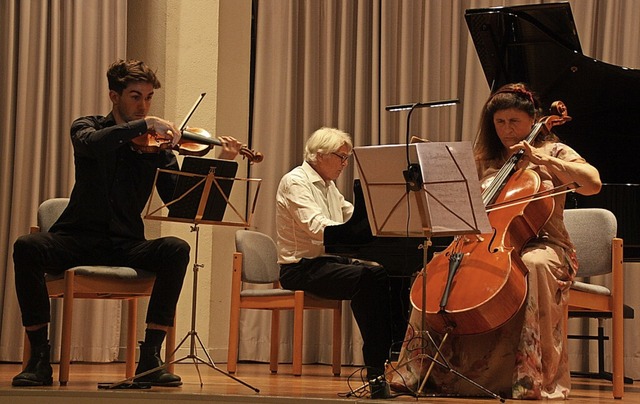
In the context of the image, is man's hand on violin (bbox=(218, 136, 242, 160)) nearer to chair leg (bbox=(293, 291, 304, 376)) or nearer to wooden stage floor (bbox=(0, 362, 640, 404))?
wooden stage floor (bbox=(0, 362, 640, 404))

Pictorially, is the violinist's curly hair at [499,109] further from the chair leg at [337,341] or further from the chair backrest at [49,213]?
the chair backrest at [49,213]

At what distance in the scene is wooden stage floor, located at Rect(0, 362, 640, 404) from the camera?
3033mm

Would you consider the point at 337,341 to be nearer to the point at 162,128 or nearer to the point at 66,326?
the point at 66,326

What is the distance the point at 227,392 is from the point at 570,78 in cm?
226

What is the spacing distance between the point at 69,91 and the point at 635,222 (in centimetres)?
332

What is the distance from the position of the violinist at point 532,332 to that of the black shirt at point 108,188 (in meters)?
1.17

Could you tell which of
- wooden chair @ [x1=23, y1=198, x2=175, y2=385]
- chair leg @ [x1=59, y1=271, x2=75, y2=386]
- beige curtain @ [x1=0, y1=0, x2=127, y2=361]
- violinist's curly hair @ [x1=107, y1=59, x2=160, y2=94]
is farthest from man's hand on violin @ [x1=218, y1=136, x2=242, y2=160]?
beige curtain @ [x1=0, y1=0, x2=127, y2=361]

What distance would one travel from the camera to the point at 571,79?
437 cm

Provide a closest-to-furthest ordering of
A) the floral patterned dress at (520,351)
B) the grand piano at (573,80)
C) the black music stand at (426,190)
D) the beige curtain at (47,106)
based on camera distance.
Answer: the black music stand at (426,190)
the floral patterned dress at (520,351)
the grand piano at (573,80)
the beige curtain at (47,106)

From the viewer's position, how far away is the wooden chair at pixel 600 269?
3.78m

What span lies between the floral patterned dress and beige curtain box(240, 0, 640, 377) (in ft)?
7.47

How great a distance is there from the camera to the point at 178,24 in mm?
5633

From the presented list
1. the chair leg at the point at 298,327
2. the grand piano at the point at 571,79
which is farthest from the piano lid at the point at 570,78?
the chair leg at the point at 298,327

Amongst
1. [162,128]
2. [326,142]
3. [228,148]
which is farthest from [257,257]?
[162,128]
